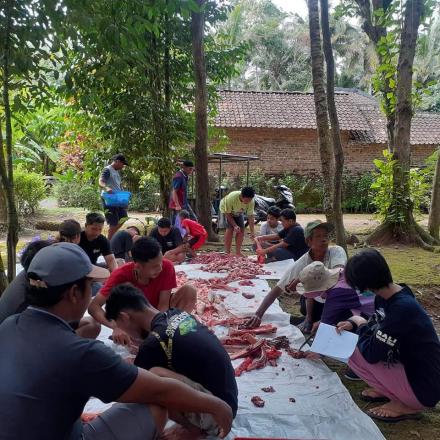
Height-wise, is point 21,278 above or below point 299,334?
above

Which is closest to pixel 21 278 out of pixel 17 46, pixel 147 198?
pixel 17 46

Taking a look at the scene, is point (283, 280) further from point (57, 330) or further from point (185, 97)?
point (185, 97)

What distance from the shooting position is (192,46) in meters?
9.11

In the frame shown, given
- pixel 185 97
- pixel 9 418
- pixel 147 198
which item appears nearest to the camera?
pixel 9 418

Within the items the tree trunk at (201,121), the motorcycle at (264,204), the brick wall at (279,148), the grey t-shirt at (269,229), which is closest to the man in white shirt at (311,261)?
the grey t-shirt at (269,229)

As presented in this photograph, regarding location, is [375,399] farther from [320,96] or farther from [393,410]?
[320,96]

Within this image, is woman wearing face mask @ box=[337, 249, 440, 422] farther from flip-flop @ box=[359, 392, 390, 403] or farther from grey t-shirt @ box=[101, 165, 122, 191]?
grey t-shirt @ box=[101, 165, 122, 191]

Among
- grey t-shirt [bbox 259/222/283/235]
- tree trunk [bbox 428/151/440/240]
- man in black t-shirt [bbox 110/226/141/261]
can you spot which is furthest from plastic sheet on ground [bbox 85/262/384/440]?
tree trunk [bbox 428/151/440/240]

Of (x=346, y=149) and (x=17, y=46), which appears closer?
(x=17, y=46)

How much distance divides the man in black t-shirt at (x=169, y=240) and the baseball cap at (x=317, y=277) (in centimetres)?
289

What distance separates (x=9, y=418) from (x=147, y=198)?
47.8 feet

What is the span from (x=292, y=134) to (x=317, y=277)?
1470 centimetres

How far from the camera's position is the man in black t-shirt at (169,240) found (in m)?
6.18

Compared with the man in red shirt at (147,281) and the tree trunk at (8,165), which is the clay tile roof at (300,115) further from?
the tree trunk at (8,165)
